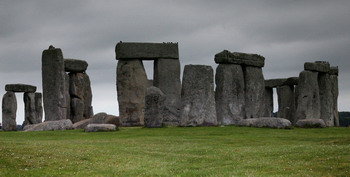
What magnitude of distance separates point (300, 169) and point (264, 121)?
19.1 m

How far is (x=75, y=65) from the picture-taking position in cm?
4747

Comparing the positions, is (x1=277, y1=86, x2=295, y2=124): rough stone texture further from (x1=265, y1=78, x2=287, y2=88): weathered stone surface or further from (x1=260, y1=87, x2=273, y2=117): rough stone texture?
(x1=260, y1=87, x2=273, y2=117): rough stone texture

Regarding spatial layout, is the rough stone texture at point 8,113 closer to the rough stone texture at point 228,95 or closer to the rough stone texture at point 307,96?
the rough stone texture at point 228,95

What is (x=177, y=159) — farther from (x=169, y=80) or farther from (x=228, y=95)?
(x=169, y=80)

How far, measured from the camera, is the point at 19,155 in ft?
64.0

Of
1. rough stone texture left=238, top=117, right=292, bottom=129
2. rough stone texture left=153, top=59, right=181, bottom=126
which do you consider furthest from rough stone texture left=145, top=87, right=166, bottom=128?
rough stone texture left=153, top=59, right=181, bottom=126

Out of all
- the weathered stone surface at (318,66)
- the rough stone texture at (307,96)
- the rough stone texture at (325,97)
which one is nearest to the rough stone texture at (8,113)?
the rough stone texture at (307,96)

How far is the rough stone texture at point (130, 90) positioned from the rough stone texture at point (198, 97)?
7666 mm

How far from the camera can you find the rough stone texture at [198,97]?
3647 centimetres

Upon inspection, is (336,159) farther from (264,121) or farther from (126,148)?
(264,121)

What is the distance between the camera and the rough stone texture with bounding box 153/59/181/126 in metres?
44.5

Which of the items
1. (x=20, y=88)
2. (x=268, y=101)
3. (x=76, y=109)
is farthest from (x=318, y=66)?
(x=20, y=88)

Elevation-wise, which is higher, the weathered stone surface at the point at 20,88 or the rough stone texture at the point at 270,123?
the weathered stone surface at the point at 20,88

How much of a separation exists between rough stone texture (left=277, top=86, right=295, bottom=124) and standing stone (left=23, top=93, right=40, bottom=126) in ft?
68.0
